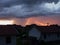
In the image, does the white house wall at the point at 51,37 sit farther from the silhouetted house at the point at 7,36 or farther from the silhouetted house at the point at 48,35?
the silhouetted house at the point at 7,36

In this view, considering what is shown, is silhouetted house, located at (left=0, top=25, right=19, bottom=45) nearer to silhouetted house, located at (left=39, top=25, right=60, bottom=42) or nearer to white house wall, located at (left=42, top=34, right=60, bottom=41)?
silhouetted house, located at (left=39, top=25, right=60, bottom=42)

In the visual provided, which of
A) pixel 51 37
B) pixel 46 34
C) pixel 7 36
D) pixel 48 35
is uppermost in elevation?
pixel 7 36

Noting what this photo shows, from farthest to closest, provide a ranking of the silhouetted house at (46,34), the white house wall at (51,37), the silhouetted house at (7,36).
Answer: the white house wall at (51,37)
the silhouetted house at (46,34)
the silhouetted house at (7,36)

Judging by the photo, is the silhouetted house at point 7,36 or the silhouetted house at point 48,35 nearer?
the silhouetted house at point 7,36

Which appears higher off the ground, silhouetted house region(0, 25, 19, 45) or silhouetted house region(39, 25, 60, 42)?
silhouetted house region(0, 25, 19, 45)

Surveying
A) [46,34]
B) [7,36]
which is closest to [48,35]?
[46,34]

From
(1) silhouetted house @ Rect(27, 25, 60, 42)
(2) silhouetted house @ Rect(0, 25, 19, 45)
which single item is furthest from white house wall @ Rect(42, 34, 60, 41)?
(2) silhouetted house @ Rect(0, 25, 19, 45)

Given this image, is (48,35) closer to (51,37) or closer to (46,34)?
(46,34)

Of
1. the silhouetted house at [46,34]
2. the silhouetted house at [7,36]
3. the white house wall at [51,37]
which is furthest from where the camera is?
the white house wall at [51,37]

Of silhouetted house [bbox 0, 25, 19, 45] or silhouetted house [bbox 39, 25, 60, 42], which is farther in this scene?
silhouetted house [bbox 39, 25, 60, 42]

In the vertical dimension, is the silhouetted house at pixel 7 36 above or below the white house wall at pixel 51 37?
above

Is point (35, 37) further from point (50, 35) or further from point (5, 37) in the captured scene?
point (5, 37)

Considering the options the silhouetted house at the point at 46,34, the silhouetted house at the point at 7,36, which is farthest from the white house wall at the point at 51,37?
the silhouetted house at the point at 7,36

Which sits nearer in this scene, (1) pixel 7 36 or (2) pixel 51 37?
(1) pixel 7 36
